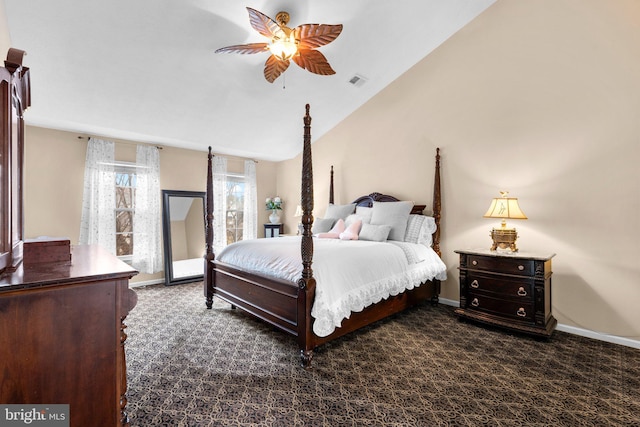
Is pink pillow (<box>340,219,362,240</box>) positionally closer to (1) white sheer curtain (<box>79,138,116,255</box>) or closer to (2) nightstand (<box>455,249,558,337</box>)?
(2) nightstand (<box>455,249,558,337</box>)

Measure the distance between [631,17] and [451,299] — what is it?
3.31 metres

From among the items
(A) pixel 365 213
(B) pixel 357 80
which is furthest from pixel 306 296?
(B) pixel 357 80

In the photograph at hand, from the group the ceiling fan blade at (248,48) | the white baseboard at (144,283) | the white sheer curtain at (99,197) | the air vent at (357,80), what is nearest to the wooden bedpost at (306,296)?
the ceiling fan blade at (248,48)

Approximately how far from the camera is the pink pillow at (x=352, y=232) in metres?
3.76

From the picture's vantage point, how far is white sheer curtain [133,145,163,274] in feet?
15.1

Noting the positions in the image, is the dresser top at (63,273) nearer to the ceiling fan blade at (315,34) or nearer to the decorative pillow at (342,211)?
the ceiling fan blade at (315,34)

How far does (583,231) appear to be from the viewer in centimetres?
292

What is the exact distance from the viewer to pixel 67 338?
3.89ft

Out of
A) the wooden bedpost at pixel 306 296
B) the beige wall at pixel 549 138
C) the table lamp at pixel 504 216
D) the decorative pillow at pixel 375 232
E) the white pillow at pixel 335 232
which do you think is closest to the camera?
the wooden bedpost at pixel 306 296

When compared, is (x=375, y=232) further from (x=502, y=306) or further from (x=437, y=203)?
(x=502, y=306)

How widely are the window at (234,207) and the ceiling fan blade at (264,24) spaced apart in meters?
3.44

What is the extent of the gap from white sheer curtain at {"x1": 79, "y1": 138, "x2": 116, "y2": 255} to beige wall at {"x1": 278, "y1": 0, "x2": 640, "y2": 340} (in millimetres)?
4314

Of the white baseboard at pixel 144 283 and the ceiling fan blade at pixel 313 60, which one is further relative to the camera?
the white baseboard at pixel 144 283

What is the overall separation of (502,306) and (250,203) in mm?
4531
